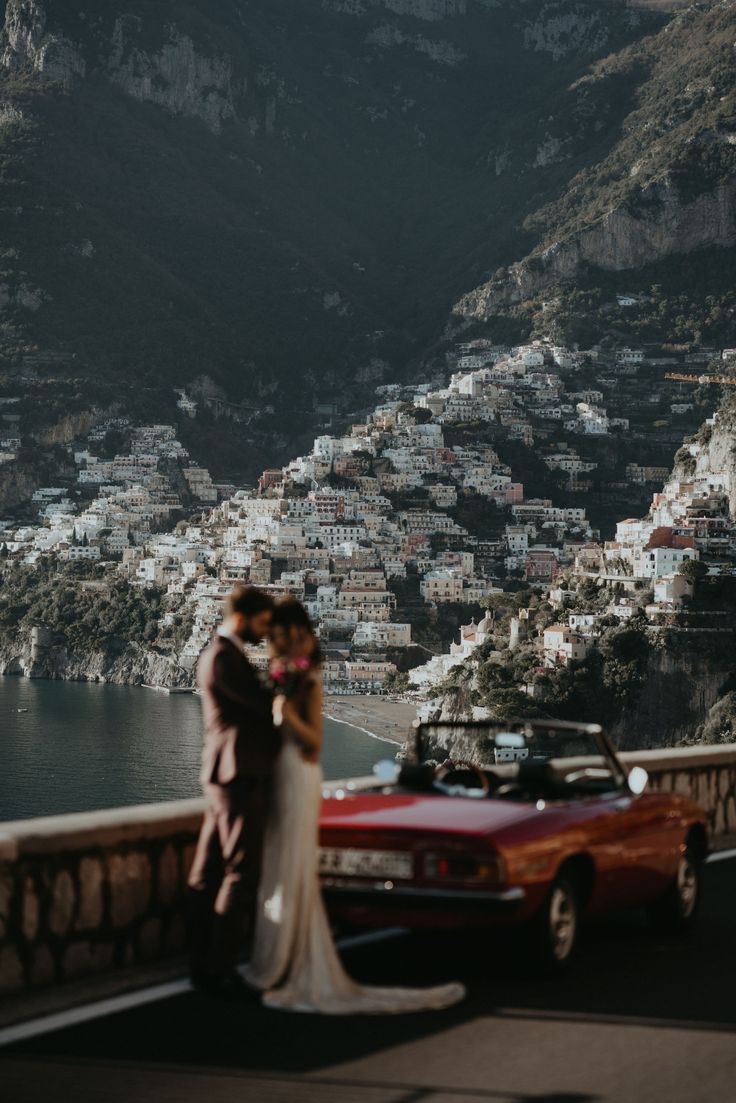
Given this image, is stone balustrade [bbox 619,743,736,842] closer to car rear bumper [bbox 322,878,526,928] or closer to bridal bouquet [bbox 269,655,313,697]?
car rear bumper [bbox 322,878,526,928]

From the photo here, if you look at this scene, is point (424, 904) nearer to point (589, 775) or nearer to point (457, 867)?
point (457, 867)

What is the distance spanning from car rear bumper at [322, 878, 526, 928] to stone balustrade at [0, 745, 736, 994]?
0.77 metres

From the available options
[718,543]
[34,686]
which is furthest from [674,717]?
[34,686]

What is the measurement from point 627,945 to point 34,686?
122 metres

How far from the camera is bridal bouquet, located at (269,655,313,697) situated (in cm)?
714

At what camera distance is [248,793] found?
707 centimetres

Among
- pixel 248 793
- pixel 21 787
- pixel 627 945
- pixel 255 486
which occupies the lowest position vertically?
pixel 21 787

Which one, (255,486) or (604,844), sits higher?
(255,486)

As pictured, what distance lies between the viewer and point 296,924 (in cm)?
695

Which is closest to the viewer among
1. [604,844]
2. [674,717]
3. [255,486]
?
[604,844]

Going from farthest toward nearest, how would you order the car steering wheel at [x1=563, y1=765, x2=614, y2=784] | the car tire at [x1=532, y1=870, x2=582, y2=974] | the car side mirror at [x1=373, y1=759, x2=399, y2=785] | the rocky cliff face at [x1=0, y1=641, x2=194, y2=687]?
the rocky cliff face at [x1=0, y1=641, x2=194, y2=687] → the car steering wheel at [x1=563, y1=765, x2=614, y2=784] → the car side mirror at [x1=373, y1=759, x2=399, y2=785] → the car tire at [x1=532, y1=870, x2=582, y2=974]

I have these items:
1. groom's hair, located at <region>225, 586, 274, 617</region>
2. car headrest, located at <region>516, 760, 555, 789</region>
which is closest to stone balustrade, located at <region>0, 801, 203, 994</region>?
groom's hair, located at <region>225, 586, 274, 617</region>

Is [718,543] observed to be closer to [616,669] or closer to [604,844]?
[616,669]

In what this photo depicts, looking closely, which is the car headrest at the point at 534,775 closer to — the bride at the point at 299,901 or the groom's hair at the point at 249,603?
the bride at the point at 299,901
